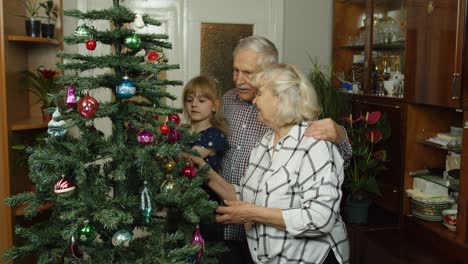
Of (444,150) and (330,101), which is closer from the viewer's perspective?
(444,150)

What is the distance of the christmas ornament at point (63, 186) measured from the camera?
49.1 inches

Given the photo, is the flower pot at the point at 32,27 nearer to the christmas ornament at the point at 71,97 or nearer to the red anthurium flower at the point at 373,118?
the christmas ornament at the point at 71,97

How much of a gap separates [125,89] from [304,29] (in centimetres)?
291

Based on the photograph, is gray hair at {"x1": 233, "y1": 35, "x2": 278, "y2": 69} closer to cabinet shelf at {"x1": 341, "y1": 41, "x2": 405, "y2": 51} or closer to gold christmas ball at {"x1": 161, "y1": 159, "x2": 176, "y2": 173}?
gold christmas ball at {"x1": 161, "y1": 159, "x2": 176, "y2": 173}

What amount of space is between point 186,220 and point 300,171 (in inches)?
15.7

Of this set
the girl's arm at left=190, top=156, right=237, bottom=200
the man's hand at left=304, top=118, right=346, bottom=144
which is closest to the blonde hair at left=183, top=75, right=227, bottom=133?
the girl's arm at left=190, top=156, right=237, bottom=200

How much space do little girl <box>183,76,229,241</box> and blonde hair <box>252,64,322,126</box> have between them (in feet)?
1.21

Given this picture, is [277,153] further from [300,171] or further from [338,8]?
[338,8]

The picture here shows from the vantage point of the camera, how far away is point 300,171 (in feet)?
4.99

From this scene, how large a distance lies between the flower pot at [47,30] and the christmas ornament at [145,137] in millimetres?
2235

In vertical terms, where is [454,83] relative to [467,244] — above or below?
above

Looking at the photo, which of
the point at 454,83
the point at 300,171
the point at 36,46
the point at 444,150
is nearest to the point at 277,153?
the point at 300,171

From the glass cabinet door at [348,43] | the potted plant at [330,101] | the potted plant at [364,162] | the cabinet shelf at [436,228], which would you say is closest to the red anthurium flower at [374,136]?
the potted plant at [364,162]

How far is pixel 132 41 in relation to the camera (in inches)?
51.8
